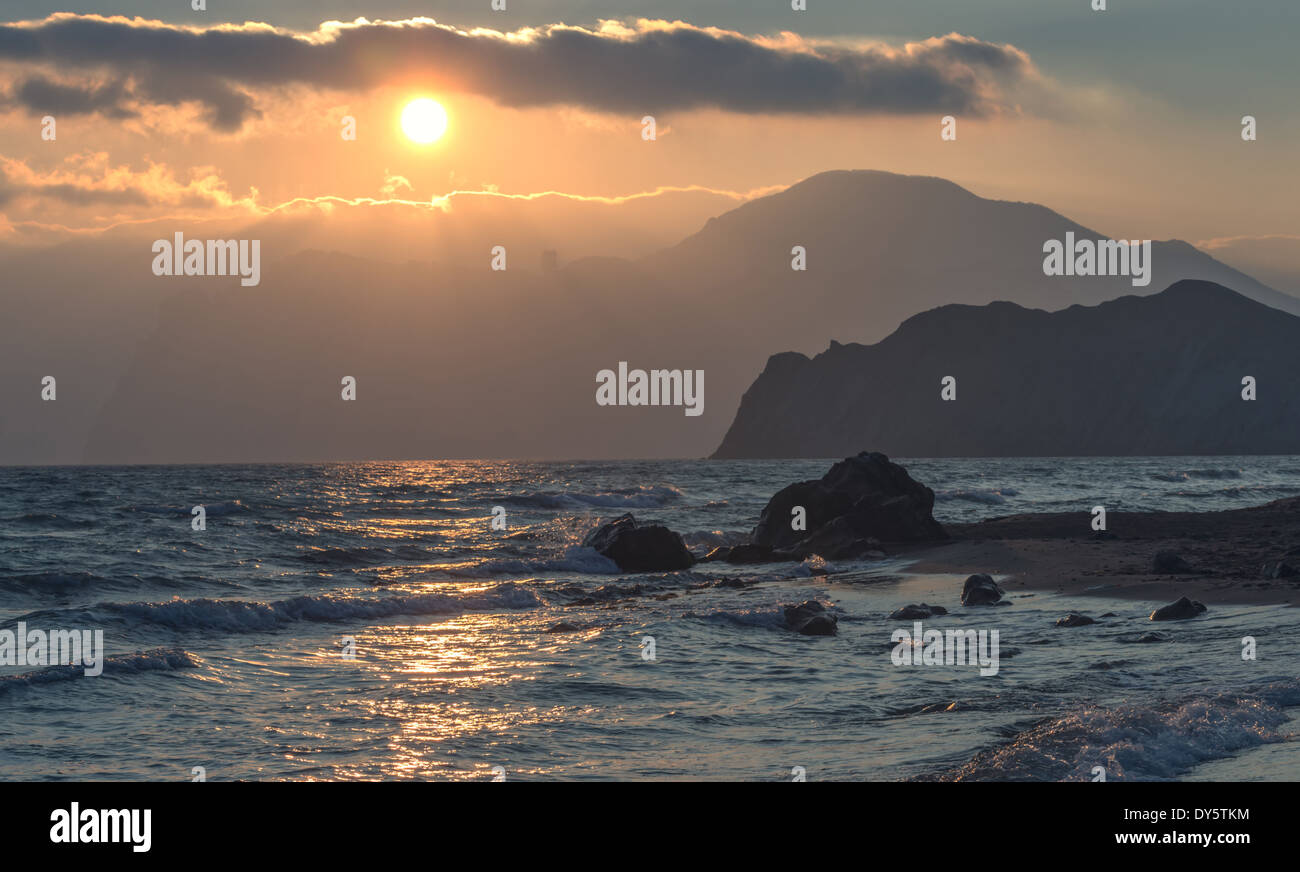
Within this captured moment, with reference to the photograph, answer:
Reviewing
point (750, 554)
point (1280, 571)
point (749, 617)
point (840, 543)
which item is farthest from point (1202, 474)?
point (749, 617)

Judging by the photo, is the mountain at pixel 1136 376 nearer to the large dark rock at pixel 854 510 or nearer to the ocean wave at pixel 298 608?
the large dark rock at pixel 854 510

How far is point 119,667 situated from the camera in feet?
56.3

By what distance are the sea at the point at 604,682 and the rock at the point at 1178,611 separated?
1.05ft

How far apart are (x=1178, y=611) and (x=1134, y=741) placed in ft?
33.6

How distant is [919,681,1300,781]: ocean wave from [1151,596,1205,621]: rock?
7549 mm

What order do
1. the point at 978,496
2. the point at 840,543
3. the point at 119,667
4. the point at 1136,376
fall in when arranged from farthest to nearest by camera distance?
the point at 1136,376
the point at 978,496
the point at 840,543
the point at 119,667

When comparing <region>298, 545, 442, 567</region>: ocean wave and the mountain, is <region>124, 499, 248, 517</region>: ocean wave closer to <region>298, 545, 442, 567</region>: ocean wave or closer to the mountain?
<region>298, 545, 442, 567</region>: ocean wave

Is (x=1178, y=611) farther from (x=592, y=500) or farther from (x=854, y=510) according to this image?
(x=592, y=500)

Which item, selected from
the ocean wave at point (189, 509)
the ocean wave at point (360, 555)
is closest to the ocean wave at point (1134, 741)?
the ocean wave at point (360, 555)

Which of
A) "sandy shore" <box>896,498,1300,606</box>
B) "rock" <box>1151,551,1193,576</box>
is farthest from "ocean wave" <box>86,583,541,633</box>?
"rock" <box>1151,551,1193,576</box>

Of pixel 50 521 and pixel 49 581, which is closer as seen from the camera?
pixel 49 581

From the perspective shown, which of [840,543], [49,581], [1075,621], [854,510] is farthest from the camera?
[854,510]
